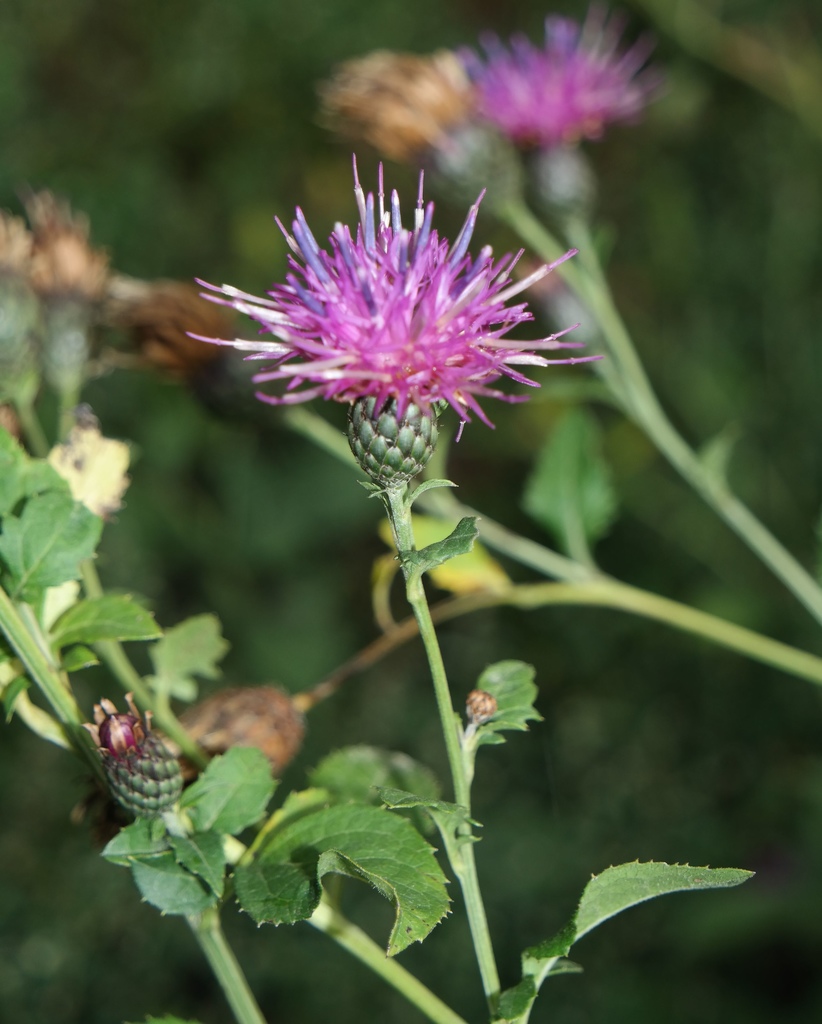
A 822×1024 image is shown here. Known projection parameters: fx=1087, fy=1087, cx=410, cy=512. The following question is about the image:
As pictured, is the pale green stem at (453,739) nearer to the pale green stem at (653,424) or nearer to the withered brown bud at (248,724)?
the withered brown bud at (248,724)

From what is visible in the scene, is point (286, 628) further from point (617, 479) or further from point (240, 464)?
point (617, 479)

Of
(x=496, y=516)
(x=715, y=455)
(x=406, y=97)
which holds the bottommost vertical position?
(x=496, y=516)

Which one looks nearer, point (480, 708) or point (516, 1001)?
point (516, 1001)

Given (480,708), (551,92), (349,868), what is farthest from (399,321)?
(551,92)

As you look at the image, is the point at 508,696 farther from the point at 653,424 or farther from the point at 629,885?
the point at 653,424

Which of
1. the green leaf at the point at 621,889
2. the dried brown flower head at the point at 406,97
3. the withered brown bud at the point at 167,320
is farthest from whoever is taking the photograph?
the dried brown flower head at the point at 406,97

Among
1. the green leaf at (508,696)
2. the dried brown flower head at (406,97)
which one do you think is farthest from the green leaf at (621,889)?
the dried brown flower head at (406,97)

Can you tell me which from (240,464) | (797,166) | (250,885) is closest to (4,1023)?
(240,464)
